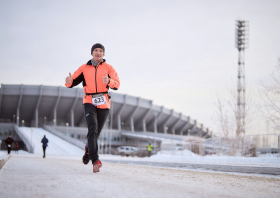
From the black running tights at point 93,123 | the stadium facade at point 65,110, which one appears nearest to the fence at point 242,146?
the black running tights at point 93,123

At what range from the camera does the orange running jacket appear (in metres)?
5.09

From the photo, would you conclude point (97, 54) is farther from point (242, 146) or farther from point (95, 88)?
point (242, 146)

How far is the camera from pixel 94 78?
201 inches

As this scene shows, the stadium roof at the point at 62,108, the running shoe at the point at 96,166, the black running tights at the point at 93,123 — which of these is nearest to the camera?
the running shoe at the point at 96,166

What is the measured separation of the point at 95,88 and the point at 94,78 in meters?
0.18

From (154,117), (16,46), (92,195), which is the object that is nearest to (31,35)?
(16,46)

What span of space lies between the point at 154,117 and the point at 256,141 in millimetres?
67182

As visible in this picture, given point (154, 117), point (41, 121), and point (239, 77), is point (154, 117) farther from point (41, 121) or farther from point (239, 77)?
point (239, 77)

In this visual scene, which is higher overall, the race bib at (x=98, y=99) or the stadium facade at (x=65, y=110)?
the stadium facade at (x=65, y=110)

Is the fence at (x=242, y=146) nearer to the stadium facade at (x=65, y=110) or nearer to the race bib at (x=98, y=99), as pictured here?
the race bib at (x=98, y=99)

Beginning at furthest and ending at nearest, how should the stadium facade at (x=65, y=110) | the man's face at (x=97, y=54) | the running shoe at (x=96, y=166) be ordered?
the stadium facade at (x=65, y=110) → the man's face at (x=97, y=54) → the running shoe at (x=96, y=166)

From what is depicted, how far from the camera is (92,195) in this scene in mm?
2430

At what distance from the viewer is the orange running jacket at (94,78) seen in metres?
5.09

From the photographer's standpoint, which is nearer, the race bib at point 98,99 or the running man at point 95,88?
the running man at point 95,88
